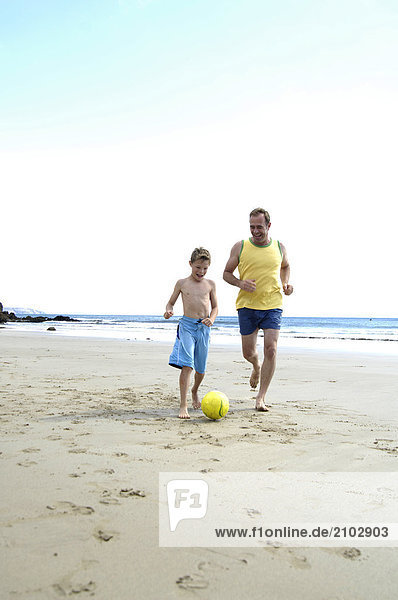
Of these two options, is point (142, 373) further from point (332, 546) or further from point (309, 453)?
point (332, 546)

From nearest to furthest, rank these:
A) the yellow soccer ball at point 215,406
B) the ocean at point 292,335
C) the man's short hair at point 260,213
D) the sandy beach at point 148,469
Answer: the sandy beach at point 148,469 < the yellow soccer ball at point 215,406 < the man's short hair at point 260,213 < the ocean at point 292,335

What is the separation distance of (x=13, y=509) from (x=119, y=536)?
63 centimetres

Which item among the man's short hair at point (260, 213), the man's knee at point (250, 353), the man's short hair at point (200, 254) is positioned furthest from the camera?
the man's knee at point (250, 353)

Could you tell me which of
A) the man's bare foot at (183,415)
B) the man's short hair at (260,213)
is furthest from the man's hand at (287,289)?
the man's bare foot at (183,415)

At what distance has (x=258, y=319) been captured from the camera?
18.7 feet

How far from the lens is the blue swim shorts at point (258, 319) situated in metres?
5.64

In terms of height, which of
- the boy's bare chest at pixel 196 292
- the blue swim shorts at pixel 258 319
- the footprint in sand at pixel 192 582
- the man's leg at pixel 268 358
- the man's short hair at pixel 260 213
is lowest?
the footprint in sand at pixel 192 582

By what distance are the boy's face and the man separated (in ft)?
1.45

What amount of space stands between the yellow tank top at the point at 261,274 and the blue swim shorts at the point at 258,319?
0.05 metres

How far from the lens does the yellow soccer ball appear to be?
470cm

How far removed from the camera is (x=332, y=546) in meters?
2.17

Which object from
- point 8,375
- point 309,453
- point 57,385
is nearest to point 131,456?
point 309,453

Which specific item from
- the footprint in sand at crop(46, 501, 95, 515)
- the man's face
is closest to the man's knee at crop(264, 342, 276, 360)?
the man's face

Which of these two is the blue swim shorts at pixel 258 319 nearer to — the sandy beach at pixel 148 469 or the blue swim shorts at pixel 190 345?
the blue swim shorts at pixel 190 345
